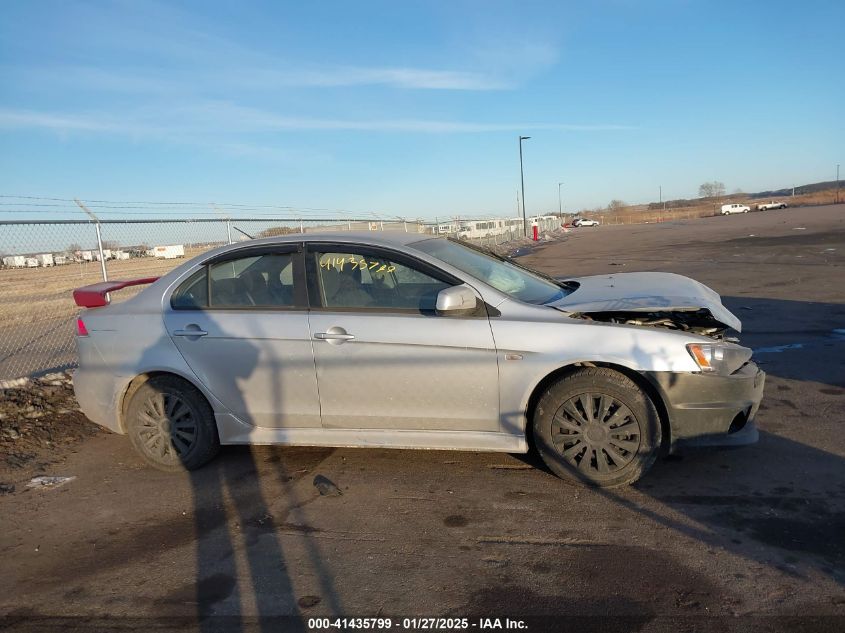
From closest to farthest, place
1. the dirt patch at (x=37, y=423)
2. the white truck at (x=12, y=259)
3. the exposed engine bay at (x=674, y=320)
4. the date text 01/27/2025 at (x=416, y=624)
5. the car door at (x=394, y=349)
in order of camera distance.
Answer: the date text 01/27/2025 at (x=416, y=624), the car door at (x=394, y=349), the exposed engine bay at (x=674, y=320), the dirt patch at (x=37, y=423), the white truck at (x=12, y=259)

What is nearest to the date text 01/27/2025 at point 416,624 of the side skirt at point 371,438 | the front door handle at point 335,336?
the side skirt at point 371,438

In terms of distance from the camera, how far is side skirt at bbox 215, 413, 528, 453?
411cm

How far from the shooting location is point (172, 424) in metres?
4.67

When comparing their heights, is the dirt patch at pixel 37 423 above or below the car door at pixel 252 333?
below

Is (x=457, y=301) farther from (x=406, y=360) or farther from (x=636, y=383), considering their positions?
(x=636, y=383)

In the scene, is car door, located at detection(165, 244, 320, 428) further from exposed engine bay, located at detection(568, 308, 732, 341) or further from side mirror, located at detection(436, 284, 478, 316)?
exposed engine bay, located at detection(568, 308, 732, 341)

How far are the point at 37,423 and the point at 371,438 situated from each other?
3586mm

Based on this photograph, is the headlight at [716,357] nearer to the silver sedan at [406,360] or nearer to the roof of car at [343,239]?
the silver sedan at [406,360]

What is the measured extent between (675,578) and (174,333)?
11.5 feet

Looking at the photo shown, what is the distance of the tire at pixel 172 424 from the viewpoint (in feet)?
15.1

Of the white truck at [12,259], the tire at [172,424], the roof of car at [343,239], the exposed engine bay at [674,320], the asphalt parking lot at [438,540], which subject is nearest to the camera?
the asphalt parking lot at [438,540]

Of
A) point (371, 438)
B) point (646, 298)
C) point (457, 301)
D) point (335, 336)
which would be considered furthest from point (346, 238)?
point (646, 298)

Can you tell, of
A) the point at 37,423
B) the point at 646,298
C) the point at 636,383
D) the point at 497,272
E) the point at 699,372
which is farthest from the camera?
the point at 37,423

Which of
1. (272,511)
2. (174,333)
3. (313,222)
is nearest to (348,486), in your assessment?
(272,511)
